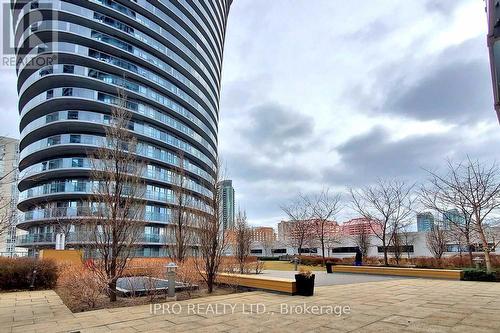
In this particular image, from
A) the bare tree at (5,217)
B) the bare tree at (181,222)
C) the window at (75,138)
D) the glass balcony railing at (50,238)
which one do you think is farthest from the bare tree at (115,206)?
the window at (75,138)

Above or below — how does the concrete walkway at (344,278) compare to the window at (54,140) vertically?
below

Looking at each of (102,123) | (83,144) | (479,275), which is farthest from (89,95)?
(479,275)

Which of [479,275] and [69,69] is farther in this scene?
[69,69]

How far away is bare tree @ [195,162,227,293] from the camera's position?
49.7ft

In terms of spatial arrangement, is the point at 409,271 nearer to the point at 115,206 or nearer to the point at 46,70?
the point at 115,206

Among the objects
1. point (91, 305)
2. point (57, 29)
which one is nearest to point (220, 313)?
point (91, 305)

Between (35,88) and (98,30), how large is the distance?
1181 cm

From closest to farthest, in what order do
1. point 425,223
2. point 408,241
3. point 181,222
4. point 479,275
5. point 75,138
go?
point 479,275 → point 181,222 → point 75,138 → point 425,223 → point 408,241

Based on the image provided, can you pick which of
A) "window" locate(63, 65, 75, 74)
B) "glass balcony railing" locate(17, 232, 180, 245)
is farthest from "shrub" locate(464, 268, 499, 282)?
"window" locate(63, 65, 75, 74)

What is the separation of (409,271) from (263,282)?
39.1ft

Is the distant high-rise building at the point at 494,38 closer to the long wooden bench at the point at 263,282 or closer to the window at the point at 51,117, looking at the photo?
the long wooden bench at the point at 263,282

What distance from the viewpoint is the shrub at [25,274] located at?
1658 centimetres

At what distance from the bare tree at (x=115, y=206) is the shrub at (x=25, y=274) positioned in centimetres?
647

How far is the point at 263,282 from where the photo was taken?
1475cm
